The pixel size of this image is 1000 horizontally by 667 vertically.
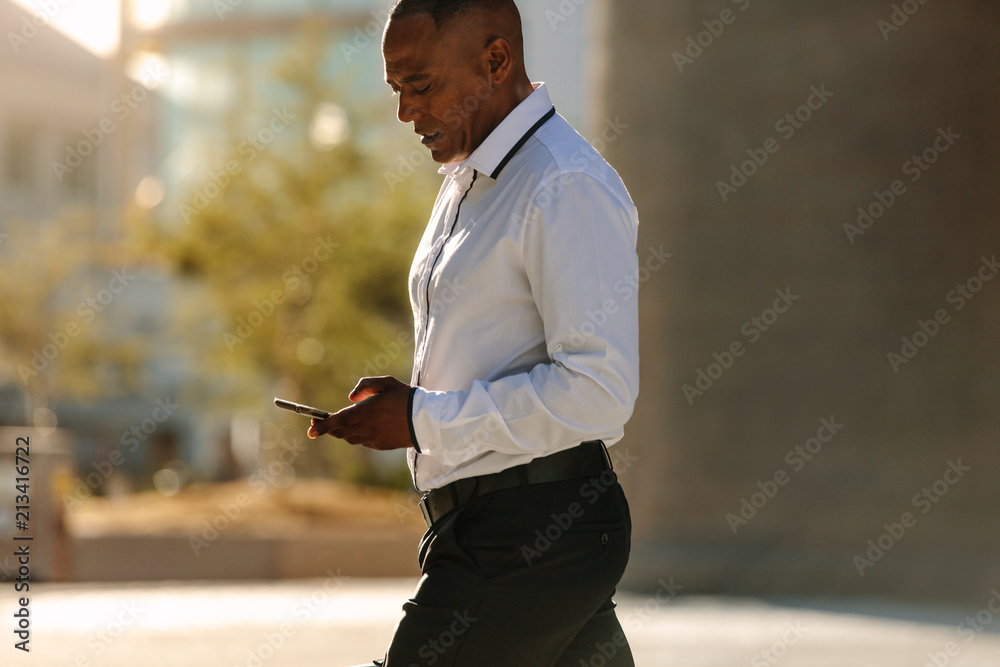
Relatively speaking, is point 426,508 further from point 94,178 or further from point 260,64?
point 94,178

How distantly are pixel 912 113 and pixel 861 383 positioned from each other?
2123 mm

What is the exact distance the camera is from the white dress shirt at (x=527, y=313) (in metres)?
1.88

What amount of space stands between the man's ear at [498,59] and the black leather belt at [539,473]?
2.11ft

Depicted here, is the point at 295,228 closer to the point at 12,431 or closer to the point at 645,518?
the point at 12,431

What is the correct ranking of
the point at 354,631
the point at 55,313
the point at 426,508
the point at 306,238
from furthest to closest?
the point at 55,313, the point at 306,238, the point at 354,631, the point at 426,508

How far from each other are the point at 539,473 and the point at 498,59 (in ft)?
2.32

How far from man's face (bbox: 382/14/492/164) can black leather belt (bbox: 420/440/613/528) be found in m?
0.56

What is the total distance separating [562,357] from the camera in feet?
6.11

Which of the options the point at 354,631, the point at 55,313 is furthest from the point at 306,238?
the point at 55,313

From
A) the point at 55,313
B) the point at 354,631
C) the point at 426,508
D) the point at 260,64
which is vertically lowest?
the point at 354,631

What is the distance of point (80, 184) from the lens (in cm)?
3872

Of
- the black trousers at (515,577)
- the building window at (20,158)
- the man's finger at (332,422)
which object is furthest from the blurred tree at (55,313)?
the black trousers at (515,577)

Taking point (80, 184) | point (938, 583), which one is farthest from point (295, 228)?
point (80, 184)

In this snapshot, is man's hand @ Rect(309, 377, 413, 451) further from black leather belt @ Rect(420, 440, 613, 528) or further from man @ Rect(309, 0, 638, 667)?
black leather belt @ Rect(420, 440, 613, 528)
